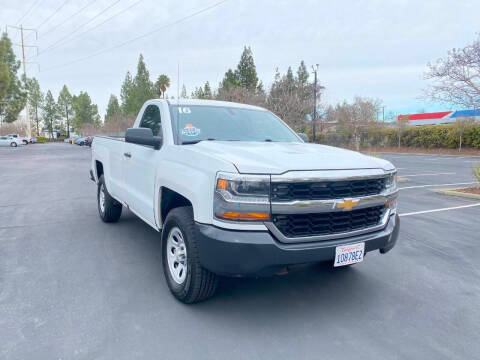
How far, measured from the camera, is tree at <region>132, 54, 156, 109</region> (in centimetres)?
6669

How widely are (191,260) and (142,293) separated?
2.94ft

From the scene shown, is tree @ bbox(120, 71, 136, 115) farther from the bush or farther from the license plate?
the license plate

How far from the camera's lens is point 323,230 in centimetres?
304

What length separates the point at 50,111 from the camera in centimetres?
9100

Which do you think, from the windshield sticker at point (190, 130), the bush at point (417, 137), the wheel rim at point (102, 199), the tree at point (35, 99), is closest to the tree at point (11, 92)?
the bush at point (417, 137)

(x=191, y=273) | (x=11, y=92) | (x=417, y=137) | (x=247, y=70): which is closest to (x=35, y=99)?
(x=11, y=92)

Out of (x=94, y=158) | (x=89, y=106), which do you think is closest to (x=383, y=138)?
(x=94, y=158)

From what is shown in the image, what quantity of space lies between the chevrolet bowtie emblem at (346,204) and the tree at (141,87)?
66979 millimetres

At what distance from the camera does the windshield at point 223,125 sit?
13.2 feet

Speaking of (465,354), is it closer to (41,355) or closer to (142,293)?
(142,293)

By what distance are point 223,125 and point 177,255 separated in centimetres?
165

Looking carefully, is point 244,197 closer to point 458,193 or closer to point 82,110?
point 458,193

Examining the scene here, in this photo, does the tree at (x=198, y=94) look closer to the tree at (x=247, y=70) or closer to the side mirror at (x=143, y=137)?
the tree at (x=247, y=70)

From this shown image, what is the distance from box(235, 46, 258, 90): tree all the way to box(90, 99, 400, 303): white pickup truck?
2062 inches
